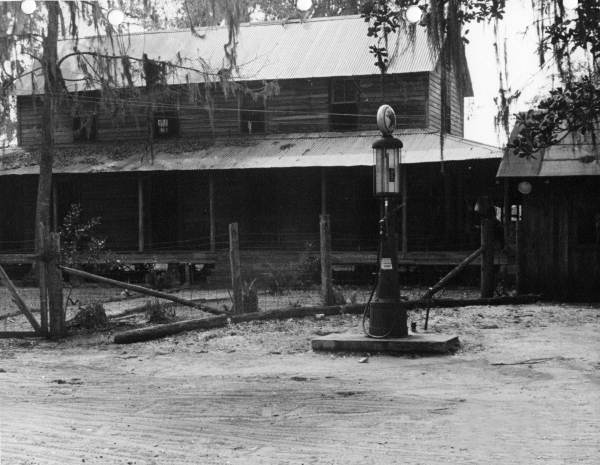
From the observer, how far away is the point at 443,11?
293 inches

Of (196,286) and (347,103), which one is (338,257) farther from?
(347,103)

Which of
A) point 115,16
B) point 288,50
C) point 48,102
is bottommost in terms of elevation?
point 48,102

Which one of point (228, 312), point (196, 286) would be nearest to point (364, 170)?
point (196, 286)

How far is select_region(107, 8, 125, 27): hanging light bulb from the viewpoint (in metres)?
15.6

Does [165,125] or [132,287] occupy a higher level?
[165,125]

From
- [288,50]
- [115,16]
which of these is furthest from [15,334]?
[288,50]

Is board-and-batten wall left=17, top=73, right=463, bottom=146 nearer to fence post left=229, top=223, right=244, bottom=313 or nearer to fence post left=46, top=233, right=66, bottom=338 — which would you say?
fence post left=229, top=223, right=244, bottom=313

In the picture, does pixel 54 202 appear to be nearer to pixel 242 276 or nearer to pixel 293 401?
pixel 242 276

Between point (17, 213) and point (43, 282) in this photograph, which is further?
point (17, 213)

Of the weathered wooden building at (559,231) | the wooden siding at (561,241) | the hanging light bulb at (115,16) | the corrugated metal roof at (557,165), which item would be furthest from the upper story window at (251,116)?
the wooden siding at (561,241)

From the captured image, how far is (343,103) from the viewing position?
83.9 feet

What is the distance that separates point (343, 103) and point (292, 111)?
1667 millimetres

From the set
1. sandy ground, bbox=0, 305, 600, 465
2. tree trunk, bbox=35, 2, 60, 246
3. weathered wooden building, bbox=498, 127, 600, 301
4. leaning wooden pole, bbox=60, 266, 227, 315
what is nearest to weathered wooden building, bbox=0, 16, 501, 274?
weathered wooden building, bbox=498, 127, 600, 301

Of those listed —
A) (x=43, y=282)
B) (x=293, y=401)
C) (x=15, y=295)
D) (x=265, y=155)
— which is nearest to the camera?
(x=293, y=401)
